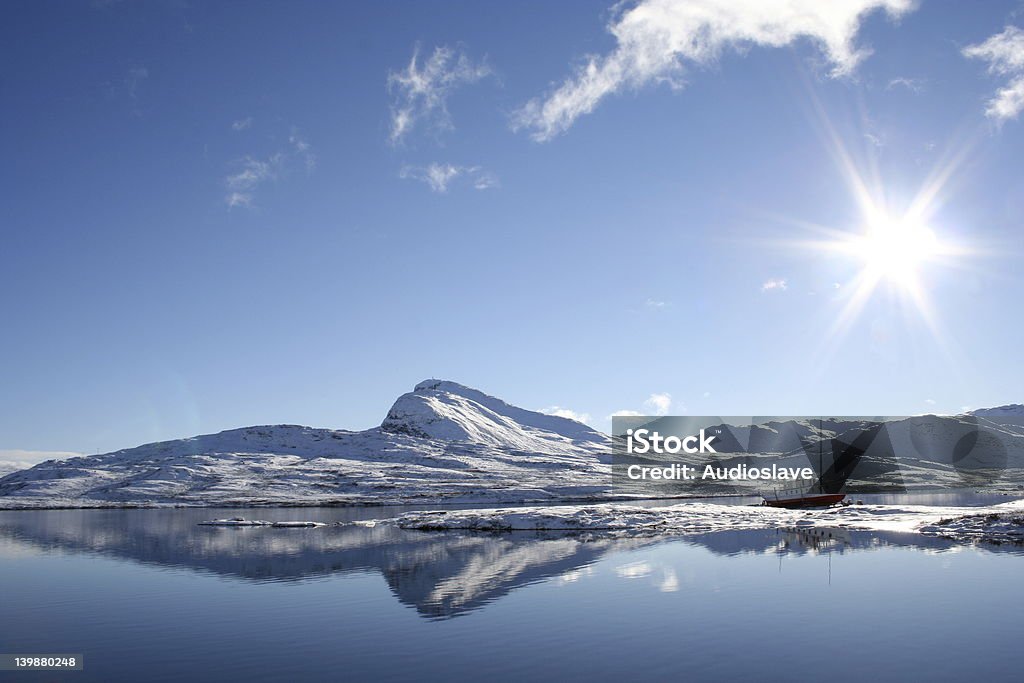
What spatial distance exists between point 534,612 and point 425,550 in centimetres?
2986

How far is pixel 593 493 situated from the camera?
19400cm

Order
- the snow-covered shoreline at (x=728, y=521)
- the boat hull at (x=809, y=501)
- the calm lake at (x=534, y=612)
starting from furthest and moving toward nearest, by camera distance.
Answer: the boat hull at (x=809, y=501) → the snow-covered shoreline at (x=728, y=521) → the calm lake at (x=534, y=612)

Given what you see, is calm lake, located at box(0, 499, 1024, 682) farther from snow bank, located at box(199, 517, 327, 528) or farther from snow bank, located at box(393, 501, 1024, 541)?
snow bank, located at box(199, 517, 327, 528)

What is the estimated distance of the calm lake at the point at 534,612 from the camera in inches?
1014

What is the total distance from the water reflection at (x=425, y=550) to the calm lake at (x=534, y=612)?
394mm

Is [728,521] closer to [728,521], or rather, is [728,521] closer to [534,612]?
[728,521]

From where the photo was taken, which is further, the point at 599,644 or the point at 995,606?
the point at 995,606

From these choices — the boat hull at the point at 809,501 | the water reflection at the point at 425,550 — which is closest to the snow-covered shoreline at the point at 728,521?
the water reflection at the point at 425,550

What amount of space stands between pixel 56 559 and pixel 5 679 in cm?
4385

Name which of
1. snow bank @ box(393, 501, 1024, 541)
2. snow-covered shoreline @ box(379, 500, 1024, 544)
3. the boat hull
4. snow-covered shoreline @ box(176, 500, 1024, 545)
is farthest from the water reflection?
the boat hull

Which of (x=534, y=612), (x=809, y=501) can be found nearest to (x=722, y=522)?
(x=809, y=501)

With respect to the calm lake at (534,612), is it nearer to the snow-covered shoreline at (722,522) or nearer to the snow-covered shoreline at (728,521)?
the snow-covered shoreline at (722,522)

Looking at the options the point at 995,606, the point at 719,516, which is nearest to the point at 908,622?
the point at 995,606

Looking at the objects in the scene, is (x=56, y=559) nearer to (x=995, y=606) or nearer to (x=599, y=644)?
(x=599, y=644)
